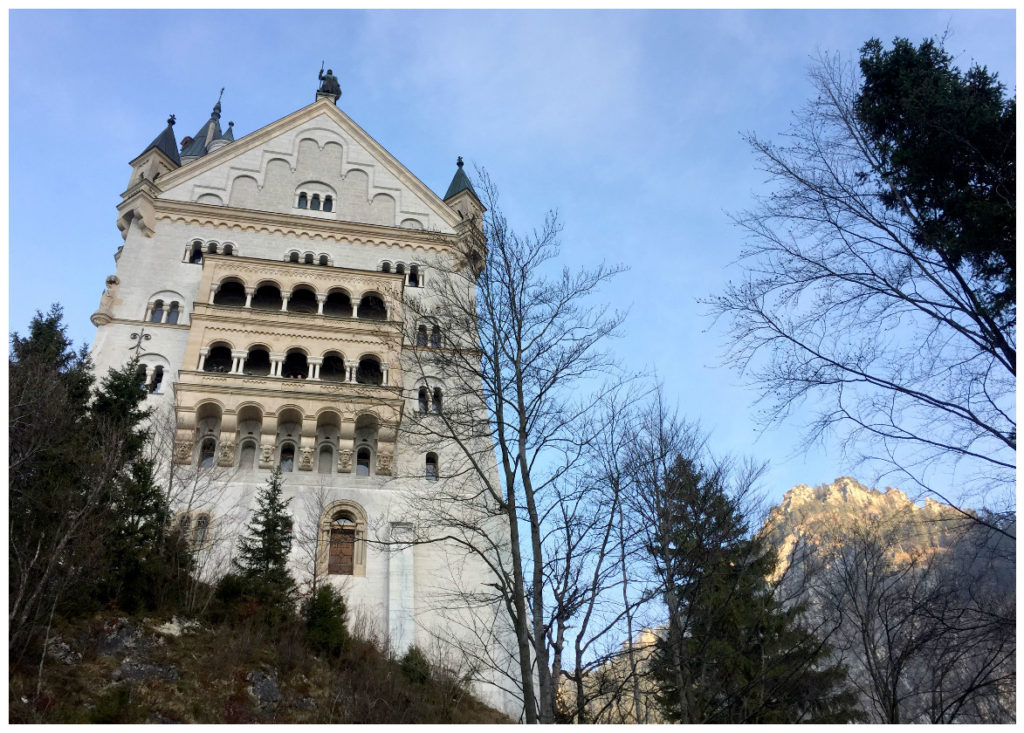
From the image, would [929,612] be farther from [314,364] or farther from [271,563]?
[314,364]

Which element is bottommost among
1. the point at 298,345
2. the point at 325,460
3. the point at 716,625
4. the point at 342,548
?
the point at 716,625

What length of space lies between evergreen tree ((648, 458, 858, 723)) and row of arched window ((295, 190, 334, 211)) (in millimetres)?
→ 25541

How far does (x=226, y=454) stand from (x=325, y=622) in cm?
907

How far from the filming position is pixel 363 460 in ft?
91.8

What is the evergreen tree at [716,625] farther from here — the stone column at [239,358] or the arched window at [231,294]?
the arched window at [231,294]

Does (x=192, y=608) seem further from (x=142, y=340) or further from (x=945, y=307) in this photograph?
(x=945, y=307)

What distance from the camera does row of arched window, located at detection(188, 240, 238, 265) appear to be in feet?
105

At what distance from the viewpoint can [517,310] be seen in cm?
1245

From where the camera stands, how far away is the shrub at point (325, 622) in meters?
19.2

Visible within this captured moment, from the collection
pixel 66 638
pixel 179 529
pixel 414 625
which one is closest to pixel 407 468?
pixel 414 625

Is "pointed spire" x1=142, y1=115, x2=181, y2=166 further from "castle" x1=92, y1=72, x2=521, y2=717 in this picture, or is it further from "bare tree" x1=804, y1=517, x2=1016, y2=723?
"bare tree" x1=804, y1=517, x2=1016, y2=723

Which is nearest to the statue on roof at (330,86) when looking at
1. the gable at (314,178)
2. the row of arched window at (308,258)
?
Result: the gable at (314,178)

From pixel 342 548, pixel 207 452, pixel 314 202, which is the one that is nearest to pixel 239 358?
pixel 207 452

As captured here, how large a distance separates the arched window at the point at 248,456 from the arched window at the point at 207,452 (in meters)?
0.93
